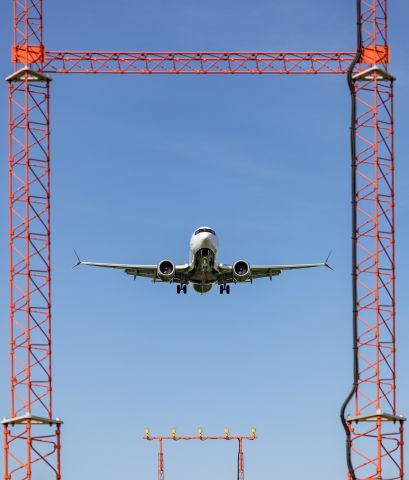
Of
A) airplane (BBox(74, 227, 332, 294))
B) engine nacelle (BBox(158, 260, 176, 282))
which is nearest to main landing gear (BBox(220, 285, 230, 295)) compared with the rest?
airplane (BBox(74, 227, 332, 294))

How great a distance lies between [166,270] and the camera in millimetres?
108000

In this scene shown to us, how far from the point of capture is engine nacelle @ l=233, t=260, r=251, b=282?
358 ft

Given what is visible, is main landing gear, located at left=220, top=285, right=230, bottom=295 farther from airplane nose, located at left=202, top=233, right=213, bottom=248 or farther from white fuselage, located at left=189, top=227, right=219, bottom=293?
airplane nose, located at left=202, top=233, right=213, bottom=248

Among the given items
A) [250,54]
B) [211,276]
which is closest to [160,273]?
[211,276]

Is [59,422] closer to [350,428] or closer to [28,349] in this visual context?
[28,349]

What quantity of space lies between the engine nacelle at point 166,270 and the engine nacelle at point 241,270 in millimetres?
4612

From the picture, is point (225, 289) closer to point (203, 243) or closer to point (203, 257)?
point (203, 257)

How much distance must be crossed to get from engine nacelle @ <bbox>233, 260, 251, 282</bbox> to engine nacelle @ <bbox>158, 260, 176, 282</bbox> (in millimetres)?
4612

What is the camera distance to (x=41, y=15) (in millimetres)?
92500

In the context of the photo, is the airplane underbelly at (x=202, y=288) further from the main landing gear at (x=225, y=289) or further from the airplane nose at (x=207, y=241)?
the airplane nose at (x=207, y=241)

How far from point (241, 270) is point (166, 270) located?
18.0 feet

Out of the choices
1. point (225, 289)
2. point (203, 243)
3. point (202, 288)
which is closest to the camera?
point (203, 243)

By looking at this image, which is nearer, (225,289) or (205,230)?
(205,230)

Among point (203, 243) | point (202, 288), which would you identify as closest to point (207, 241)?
point (203, 243)
